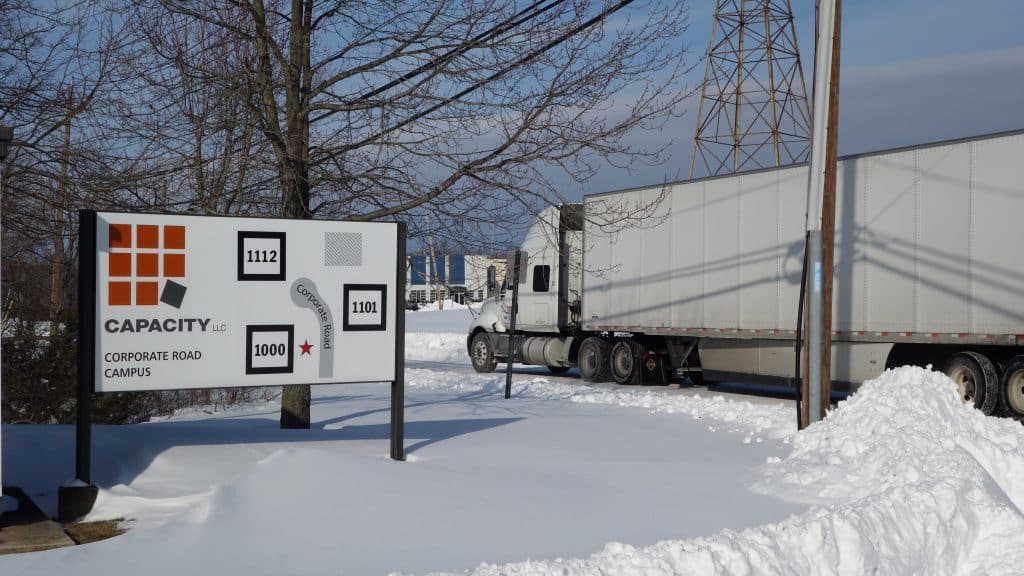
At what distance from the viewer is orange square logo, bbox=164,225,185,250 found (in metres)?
8.45

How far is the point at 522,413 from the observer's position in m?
14.2

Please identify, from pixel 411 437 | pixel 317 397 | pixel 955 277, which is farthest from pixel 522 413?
pixel 955 277

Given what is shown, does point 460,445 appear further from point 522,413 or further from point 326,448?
point 522,413

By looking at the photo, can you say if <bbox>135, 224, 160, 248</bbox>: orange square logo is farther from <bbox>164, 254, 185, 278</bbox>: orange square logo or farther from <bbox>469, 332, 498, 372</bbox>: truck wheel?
<bbox>469, 332, 498, 372</bbox>: truck wheel

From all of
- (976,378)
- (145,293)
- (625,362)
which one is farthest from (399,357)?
(625,362)

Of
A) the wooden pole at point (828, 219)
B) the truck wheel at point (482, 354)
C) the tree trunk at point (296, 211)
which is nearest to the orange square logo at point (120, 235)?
the tree trunk at point (296, 211)

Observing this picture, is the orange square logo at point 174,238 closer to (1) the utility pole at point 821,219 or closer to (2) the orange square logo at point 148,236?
(2) the orange square logo at point 148,236

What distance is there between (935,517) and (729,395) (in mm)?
13178

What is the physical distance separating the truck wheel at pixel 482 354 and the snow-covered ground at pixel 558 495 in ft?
49.5

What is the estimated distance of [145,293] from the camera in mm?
8320

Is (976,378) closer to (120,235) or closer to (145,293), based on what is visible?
(145,293)

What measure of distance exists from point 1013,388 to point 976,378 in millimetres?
557

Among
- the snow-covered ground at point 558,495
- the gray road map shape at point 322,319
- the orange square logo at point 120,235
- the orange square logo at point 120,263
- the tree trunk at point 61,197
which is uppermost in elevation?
the tree trunk at point 61,197

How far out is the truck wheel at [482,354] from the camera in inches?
1094
